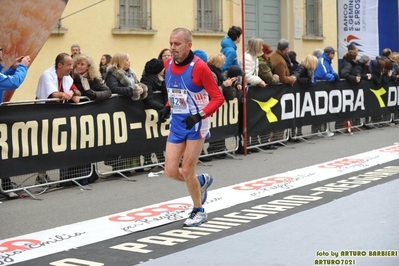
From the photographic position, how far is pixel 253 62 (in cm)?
1438

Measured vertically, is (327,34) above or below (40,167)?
above

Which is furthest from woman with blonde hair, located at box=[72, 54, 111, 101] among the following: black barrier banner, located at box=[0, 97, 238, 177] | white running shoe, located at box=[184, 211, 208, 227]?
white running shoe, located at box=[184, 211, 208, 227]

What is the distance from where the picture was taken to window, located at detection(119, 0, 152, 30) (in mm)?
18984

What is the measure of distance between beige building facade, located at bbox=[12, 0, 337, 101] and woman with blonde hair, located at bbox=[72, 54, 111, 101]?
395cm

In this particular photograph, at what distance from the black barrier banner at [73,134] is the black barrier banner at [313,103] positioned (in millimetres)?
2787

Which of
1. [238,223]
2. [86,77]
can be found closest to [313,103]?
[86,77]

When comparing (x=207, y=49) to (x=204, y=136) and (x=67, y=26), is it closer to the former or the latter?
(x=67, y=26)

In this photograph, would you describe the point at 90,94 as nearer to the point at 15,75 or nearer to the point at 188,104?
the point at 15,75

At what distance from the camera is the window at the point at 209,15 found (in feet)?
69.7

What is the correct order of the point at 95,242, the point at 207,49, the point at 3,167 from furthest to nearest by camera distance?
the point at 207,49
the point at 3,167
the point at 95,242

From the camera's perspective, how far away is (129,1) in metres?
19.1

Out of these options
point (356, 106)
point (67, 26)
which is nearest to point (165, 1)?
point (67, 26)

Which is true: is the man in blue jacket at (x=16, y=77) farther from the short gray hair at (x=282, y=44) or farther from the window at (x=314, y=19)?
the window at (x=314, y=19)

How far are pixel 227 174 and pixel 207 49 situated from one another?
9.83 m
